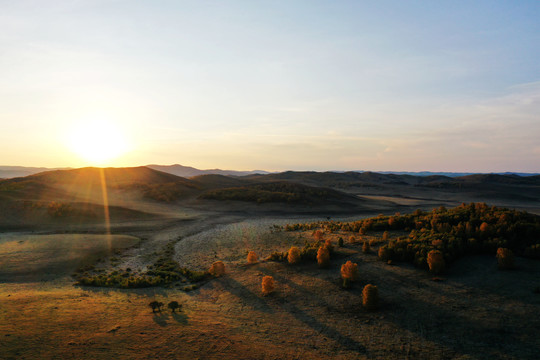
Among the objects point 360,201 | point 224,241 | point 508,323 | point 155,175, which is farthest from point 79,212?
point 155,175

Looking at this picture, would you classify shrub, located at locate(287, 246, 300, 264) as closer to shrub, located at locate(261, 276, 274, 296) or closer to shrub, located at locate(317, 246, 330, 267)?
shrub, located at locate(317, 246, 330, 267)

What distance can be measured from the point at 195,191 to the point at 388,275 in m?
49.5

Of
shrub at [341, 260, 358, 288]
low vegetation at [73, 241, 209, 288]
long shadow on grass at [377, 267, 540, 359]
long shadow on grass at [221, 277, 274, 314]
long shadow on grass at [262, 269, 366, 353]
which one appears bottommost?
low vegetation at [73, 241, 209, 288]

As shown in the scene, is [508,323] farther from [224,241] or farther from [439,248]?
[224,241]

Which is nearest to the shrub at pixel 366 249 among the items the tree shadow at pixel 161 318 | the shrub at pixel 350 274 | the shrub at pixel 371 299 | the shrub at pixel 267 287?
the shrub at pixel 350 274

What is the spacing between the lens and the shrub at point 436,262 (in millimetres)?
12562

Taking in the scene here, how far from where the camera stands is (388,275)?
1304 centimetres

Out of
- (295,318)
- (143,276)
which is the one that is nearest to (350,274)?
(295,318)

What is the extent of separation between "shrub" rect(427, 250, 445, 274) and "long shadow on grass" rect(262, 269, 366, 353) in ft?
17.3

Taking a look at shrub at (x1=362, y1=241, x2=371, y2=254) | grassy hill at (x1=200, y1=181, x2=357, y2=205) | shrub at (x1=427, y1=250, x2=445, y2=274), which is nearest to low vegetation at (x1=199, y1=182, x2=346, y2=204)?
grassy hill at (x1=200, y1=181, x2=357, y2=205)

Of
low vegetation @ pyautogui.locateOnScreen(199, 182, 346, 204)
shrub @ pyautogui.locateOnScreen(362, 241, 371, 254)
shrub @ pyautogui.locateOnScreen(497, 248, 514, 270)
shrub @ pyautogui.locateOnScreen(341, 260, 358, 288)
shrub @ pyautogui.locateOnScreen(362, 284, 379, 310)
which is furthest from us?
low vegetation @ pyautogui.locateOnScreen(199, 182, 346, 204)

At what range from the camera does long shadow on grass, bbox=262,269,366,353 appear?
8.46 meters

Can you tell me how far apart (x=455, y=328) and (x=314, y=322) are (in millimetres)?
4323

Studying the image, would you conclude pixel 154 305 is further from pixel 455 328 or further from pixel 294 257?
pixel 455 328
